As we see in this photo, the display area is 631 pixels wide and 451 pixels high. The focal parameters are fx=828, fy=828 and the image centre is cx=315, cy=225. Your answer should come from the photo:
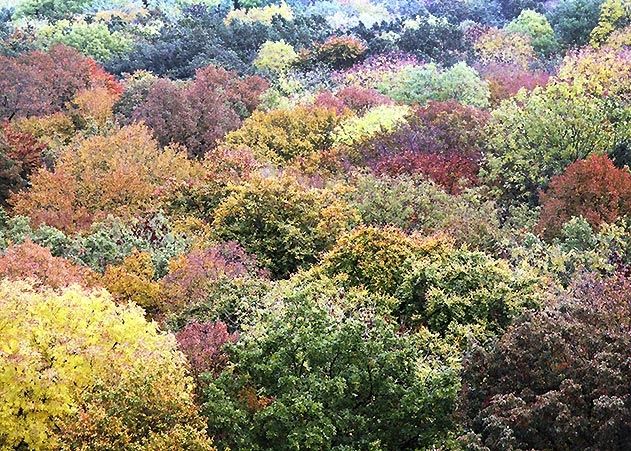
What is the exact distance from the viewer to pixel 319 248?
131 feet

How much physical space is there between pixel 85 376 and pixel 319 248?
18.0 metres

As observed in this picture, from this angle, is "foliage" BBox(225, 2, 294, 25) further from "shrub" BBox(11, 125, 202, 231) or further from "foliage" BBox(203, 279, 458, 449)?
"foliage" BBox(203, 279, 458, 449)

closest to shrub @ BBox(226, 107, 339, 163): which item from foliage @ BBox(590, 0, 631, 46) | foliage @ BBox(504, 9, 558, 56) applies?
foliage @ BBox(590, 0, 631, 46)

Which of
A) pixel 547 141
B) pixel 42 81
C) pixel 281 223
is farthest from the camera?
pixel 42 81

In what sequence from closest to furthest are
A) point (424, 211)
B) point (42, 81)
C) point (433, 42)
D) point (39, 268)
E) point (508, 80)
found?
1. point (39, 268)
2. point (424, 211)
3. point (42, 81)
4. point (508, 80)
5. point (433, 42)

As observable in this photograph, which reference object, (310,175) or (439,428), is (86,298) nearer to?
(439,428)

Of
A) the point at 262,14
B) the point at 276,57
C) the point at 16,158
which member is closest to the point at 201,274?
the point at 16,158

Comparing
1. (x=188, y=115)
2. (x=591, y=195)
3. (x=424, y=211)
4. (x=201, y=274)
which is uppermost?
(x=591, y=195)

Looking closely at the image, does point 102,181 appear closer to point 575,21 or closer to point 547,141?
point 547,141

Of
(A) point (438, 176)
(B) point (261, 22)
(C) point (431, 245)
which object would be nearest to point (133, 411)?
(C) point (431, 245)

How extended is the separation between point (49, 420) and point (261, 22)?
83991 mm

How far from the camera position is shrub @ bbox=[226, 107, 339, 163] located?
56156 mm

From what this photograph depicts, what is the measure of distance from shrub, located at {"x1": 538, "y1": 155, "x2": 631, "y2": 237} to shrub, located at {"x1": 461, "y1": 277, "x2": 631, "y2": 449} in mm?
15851

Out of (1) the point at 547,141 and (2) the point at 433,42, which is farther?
(2) the point at 433,42
